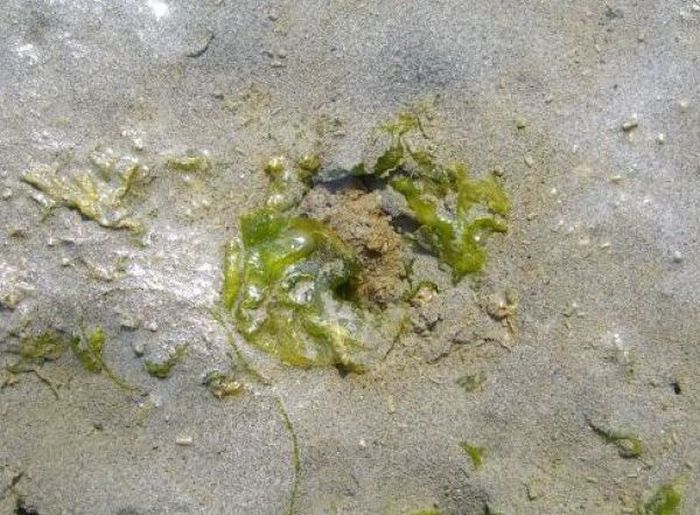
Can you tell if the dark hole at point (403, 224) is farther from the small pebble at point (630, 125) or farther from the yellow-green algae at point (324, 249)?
the small pebble at point (630, 125)

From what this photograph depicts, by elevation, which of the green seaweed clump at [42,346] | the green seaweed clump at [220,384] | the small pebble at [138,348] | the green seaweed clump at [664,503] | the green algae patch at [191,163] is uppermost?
the green algae patch at [191,163]

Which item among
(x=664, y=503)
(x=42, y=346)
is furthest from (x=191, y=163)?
(x=664, y=503)

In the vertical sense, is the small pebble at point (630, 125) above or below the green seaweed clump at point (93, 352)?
above

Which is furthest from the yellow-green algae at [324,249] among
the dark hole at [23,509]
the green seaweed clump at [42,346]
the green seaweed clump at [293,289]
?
the dark hole at [23,509]

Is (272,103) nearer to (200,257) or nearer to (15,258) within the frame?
(200,257)

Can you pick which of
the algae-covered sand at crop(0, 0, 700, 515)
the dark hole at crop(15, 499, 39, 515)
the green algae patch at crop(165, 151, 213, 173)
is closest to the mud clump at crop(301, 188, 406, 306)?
the algae-covered sand at crop(0, 0, 700, 515)

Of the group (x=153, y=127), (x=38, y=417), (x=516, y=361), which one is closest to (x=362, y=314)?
(x=516, y=361)

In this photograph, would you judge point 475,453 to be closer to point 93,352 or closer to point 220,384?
point 220,384
